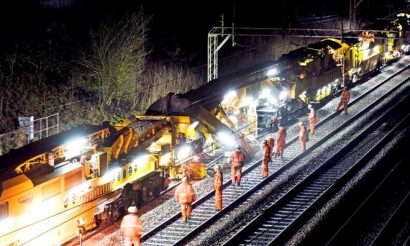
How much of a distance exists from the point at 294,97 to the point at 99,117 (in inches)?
334

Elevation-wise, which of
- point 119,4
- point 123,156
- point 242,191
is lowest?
point 242,191

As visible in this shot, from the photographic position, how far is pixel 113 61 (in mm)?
29297

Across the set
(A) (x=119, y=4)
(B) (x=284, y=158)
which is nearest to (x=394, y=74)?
(A) (x=119, y=4)

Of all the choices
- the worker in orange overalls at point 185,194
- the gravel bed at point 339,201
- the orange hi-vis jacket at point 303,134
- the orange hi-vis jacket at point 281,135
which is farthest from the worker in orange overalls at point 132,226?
the orange hi-vis jacket at point 303,134

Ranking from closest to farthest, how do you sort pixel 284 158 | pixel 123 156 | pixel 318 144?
pixel 123 156, pixel 284 158, pixel 318 144

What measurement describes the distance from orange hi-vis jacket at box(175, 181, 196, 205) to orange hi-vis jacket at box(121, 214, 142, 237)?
2.49 m

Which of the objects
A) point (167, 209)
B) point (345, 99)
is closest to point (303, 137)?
point (345, 99)

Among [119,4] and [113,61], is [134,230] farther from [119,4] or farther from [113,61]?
[119,4]

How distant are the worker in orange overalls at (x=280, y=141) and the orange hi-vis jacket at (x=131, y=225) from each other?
944 centimetres

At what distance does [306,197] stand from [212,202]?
8.94 ft

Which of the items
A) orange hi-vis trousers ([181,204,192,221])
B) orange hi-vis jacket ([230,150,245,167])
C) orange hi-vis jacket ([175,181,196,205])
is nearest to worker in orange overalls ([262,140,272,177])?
orange hi-vis jacket ([230,150,245,167])

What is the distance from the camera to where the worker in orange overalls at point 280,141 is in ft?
74.1

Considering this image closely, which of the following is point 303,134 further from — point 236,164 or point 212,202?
point 212,202

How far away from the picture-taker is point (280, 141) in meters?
22.9
